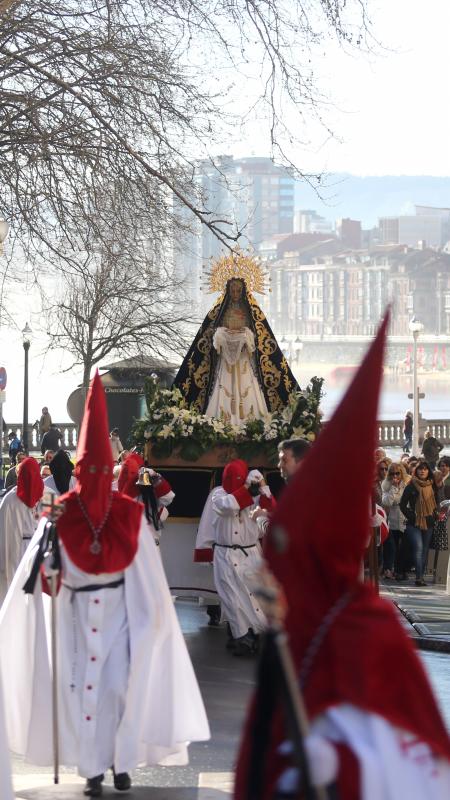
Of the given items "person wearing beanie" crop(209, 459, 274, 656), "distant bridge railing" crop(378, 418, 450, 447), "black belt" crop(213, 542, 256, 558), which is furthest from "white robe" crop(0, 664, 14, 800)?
"distant bridge railing" crop(378, 418, 450, 447)

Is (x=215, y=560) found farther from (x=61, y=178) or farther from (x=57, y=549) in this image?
(x=57, y=549)

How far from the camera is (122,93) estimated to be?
14.3m

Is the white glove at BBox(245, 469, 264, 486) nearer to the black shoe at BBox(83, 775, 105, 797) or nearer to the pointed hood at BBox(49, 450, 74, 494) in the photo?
the pointed hood at BBox(49, 450, 74, 494)

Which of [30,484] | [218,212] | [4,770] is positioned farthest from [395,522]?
[4,770]

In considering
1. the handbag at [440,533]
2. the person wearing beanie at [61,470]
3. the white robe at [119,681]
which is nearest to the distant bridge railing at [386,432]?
the handbag at [440,533]

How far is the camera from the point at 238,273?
55.7 ft

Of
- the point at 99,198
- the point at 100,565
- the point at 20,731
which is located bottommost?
the point at 20,731

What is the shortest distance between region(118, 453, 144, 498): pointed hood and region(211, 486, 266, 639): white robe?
787mm

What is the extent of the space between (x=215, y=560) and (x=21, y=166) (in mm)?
4420

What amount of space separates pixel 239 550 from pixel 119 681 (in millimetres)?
5488

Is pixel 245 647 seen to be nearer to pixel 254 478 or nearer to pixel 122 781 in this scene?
pixel 254 478

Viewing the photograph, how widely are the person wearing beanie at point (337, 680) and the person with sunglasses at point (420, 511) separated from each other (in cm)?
1448

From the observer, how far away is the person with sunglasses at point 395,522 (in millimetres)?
18406

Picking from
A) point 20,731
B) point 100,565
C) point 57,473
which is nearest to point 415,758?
point 100,565
